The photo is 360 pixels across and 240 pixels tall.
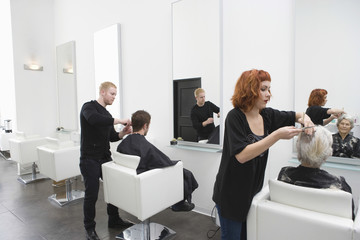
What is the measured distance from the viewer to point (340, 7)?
1.66 metres

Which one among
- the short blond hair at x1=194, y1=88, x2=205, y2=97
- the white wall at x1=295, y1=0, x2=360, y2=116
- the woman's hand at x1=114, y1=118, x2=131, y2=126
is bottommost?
the woman's hand at x1=114, y1=118, x2=131, y2=126

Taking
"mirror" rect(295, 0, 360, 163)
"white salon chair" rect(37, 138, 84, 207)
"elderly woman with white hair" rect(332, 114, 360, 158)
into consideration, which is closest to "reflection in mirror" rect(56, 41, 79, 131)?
"white salon chair" rect(37, 138, 84, 207)

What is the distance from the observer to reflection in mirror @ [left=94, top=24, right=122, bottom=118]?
328 centimetres

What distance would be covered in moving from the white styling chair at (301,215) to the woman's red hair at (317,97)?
0.91m

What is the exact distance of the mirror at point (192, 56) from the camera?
226cm

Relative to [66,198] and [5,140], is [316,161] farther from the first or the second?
[5,140]

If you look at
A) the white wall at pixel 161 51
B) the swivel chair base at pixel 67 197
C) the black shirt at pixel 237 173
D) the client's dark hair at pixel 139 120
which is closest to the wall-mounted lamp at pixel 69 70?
the white wall at pixel 161 51

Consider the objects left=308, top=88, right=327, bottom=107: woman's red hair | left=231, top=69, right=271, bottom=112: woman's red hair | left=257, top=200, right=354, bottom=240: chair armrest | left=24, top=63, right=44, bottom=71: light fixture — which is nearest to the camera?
left=257, top=200, right=354, bottom=240: chair armrest

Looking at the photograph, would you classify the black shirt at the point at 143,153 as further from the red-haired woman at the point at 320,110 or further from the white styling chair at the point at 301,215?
the red-haired woman at the point at 320,110

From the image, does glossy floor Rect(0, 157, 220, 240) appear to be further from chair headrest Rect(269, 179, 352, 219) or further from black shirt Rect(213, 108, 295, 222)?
chair headrest Rect(269, 179, 352, 219)

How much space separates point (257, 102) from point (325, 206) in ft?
1.78

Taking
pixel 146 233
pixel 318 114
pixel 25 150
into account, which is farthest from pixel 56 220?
pixel 318 114

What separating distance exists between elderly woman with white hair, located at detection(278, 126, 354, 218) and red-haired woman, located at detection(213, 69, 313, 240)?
5 cm

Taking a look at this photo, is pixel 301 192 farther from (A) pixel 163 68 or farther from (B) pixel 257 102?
(A) pixel 163 68
